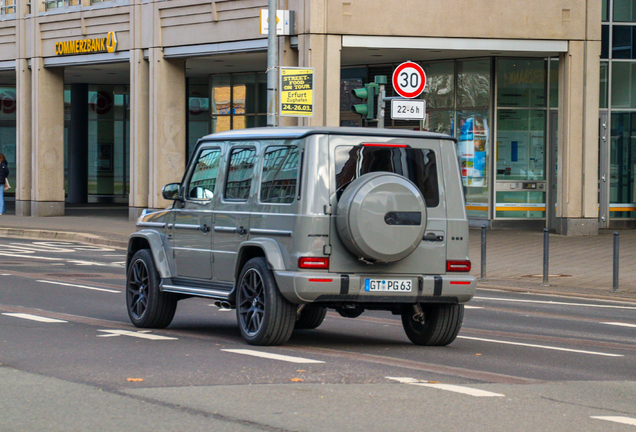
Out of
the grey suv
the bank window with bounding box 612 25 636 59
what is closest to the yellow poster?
the grey suv

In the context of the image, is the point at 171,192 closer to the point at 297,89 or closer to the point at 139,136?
the point at 297,89

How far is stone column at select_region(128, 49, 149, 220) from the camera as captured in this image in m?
29.3

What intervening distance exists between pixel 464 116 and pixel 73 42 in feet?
40.1

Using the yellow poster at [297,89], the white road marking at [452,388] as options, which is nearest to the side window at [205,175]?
the white road marking at [452,388]

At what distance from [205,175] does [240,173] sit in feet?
1.98

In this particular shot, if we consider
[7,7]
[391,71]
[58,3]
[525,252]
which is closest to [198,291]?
[525,252]

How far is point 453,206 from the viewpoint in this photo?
29.4ft

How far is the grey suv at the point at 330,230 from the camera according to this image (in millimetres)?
8383

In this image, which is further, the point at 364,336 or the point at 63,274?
the point at 63,274

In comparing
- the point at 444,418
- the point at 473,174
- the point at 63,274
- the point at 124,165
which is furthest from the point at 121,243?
the point at 124,165

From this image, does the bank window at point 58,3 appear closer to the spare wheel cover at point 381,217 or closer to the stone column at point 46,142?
the stone column at point 46,142

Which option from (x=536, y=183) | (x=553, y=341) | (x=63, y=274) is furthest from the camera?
(x=536, y=183)

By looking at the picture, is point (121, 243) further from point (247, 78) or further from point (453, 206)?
point (453, 206)

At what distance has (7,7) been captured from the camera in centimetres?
3456
